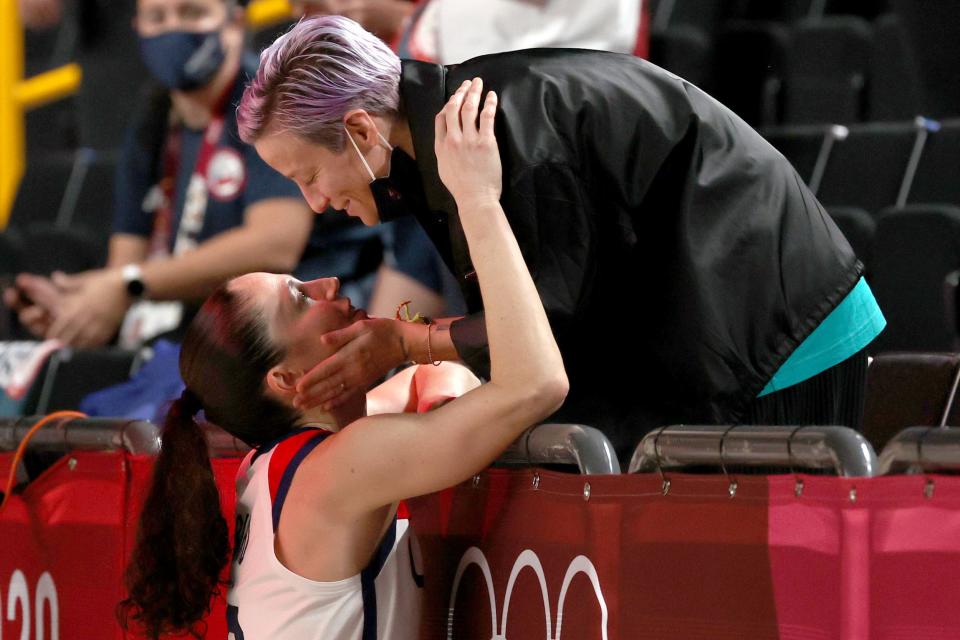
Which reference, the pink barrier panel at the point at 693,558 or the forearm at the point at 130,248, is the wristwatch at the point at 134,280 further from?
the pink barrier panel at the point at 693,558

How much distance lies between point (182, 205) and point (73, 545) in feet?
6.24

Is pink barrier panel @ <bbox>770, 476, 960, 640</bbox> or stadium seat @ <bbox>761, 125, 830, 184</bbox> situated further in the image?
stadium seat @ <bbox>761, 125, 830, 184</bbox>

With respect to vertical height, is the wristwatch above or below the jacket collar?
below

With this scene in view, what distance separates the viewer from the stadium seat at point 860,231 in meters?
3.60

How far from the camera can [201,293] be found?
380 cm

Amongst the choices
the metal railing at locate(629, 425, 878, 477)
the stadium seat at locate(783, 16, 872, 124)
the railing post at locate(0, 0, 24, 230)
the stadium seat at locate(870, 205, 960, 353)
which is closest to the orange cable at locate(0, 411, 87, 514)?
the metal railing at locate(629, 425, 878, 477)

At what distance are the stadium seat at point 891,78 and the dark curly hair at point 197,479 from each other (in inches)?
122

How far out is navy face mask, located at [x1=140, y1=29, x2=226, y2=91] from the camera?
12.8ft

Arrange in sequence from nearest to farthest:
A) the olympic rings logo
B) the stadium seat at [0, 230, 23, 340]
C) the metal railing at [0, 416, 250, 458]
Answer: the olympic rings logo, the metal railing at [0, 416, 250, 458], the stadium seat at [0, 230, 23, 340]

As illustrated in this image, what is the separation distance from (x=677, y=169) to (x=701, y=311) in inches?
7.6

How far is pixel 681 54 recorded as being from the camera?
4730 millimetres

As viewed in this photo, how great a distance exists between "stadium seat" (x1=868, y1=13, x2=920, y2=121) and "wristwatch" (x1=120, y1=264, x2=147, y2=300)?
2408 millimetres

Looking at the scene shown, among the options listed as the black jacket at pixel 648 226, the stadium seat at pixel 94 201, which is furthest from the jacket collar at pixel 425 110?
the stadium seat at pixel 94 201

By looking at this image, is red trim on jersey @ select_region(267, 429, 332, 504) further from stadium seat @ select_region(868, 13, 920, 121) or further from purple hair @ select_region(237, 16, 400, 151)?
stadium seat @ select_region(868, 13, 920, 121)
